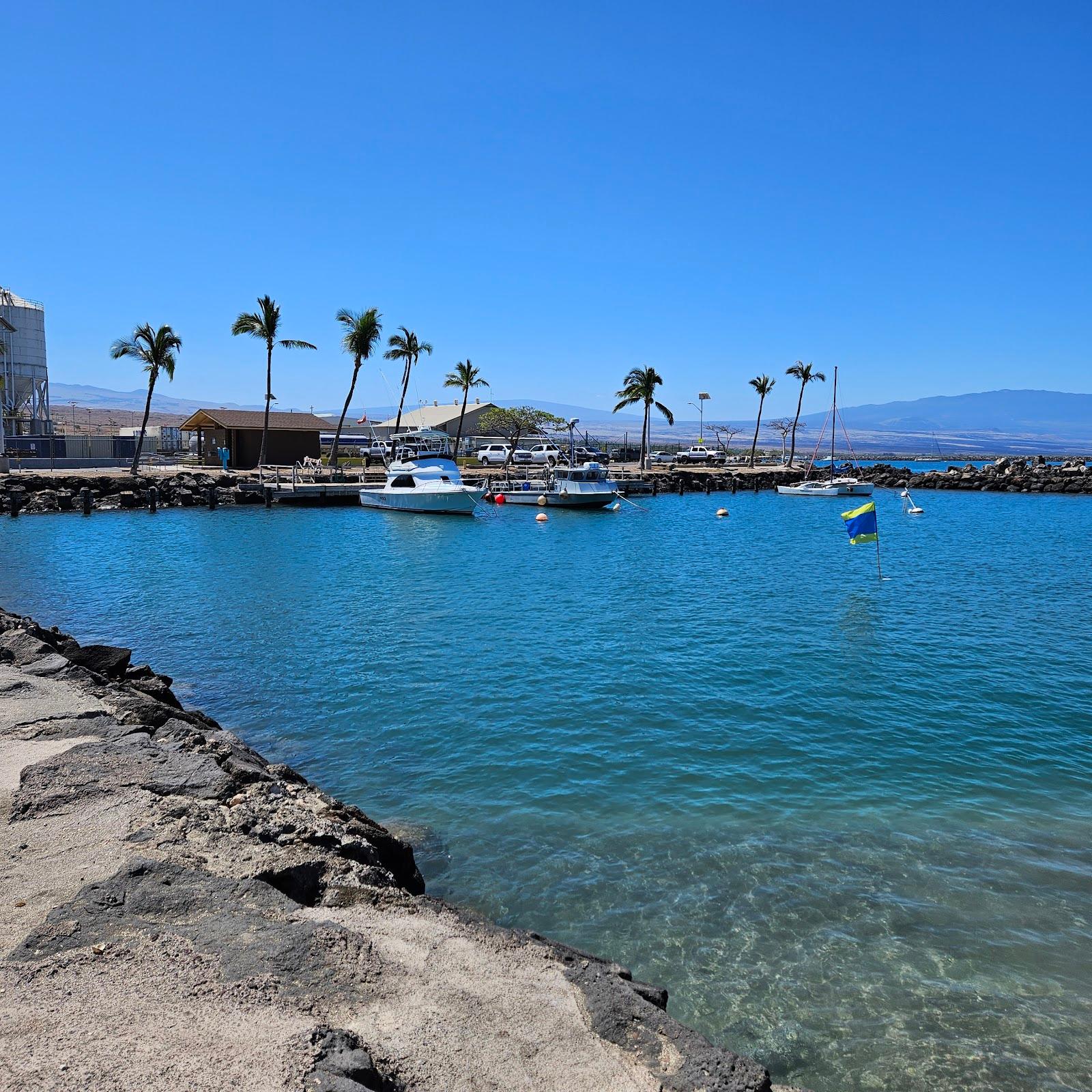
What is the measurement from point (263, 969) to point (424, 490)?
166 feet

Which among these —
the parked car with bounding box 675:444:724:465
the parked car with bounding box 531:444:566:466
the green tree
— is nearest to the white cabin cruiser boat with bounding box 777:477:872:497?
the parked car with bounding box 531:444:566:466

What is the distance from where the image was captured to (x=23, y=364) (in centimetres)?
7625

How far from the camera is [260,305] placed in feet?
Result: 224

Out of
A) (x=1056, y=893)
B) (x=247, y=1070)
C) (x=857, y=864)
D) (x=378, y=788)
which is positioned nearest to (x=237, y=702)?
(x=378, y=788)

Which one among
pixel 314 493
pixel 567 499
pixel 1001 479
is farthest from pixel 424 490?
pixel 1001 479

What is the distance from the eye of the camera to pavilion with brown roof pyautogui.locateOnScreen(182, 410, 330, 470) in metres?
72.7

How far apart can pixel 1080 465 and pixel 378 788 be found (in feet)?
400

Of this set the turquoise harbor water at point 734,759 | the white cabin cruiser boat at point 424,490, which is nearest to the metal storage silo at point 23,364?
the white cabin cruiser boat at point 424,490

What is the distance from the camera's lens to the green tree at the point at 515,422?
86.4 meters

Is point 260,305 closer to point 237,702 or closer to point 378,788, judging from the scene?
point 237,702

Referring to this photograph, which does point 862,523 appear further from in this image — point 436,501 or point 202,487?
point 202,487

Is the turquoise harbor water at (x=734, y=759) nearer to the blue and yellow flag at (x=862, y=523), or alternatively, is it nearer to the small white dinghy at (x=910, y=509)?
the blue and yellow flag at (x=862, y=523)

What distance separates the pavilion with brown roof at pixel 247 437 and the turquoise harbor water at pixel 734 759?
136ft

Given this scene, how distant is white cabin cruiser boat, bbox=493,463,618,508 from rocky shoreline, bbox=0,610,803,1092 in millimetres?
51409
